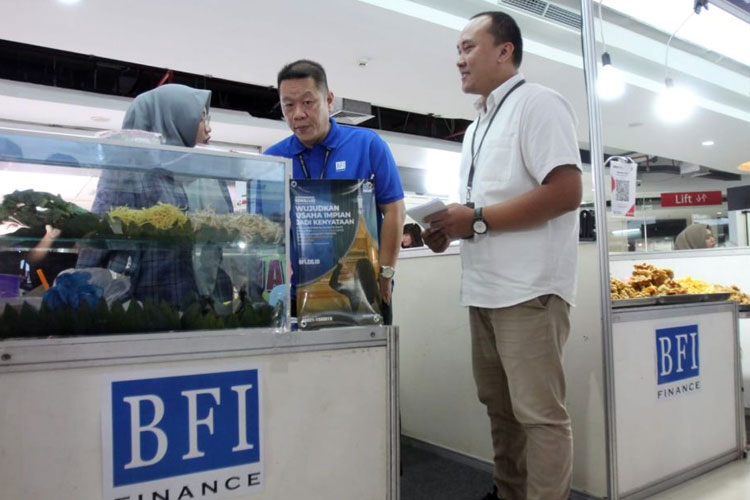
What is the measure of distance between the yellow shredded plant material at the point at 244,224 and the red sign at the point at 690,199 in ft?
42.0

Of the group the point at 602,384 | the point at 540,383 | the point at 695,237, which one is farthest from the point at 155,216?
the point at 695,237

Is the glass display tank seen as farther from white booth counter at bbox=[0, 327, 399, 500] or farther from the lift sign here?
the lift sign

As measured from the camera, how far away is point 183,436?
44.4 inches

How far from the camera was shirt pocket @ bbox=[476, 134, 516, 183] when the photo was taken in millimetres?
1585

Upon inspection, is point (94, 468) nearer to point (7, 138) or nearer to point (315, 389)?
point (315, 389)

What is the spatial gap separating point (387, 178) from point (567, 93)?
5.30m

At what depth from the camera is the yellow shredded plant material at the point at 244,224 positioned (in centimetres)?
120

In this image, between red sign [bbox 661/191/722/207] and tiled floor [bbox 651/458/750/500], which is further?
red sign [bbox 661/191/722/207]

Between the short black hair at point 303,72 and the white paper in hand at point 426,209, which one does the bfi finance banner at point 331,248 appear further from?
the short black hair at point 303,72

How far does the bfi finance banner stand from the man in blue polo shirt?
18.1 inches

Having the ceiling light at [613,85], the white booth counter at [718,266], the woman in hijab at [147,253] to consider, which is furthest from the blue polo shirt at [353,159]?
the ceiling light at [613,85]

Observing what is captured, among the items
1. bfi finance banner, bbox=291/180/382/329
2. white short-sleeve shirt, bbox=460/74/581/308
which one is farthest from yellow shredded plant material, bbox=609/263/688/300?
bfi finance banner, bbox=291/180/382/329

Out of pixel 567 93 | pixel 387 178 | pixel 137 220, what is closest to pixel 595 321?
pixel 387 178

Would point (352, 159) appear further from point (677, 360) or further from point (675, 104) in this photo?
point (675, 104)
